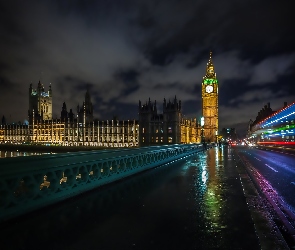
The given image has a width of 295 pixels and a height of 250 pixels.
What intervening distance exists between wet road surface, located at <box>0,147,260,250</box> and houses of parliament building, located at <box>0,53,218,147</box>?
283ft

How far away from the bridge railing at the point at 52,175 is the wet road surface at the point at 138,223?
0.97ft

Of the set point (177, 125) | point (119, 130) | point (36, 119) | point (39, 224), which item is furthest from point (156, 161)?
point (36, 119)

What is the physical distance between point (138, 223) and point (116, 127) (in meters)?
129

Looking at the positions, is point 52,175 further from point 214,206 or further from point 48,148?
point 48,148

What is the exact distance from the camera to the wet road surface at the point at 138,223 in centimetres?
499

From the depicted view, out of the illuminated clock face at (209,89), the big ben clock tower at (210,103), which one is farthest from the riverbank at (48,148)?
the illuminated clock face at (209,89)

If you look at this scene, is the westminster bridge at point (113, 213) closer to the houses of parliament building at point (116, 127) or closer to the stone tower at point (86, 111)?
the houses of parliament building at point (116, 127)

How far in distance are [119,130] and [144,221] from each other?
128m

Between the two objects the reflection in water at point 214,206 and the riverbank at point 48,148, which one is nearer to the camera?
the reflection in water at point 214,206

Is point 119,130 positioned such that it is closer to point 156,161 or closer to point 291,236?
point 156,161

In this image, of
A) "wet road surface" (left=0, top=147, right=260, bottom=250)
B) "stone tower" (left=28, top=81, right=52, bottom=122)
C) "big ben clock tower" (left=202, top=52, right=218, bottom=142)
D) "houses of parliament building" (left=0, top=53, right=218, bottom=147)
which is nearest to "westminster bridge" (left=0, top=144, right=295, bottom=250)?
"wet road surface" (left=0, top=147, right=260, bottom=250)

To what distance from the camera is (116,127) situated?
134 m

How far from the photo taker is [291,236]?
5359 mm

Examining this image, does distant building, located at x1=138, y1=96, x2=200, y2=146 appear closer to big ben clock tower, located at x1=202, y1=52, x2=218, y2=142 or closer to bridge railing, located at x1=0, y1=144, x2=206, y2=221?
big ben clock tower, located at x1=202, y1=52, x2=218, y2=142
